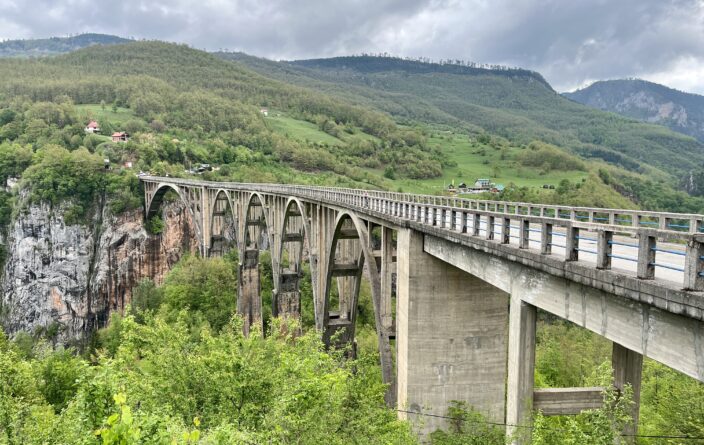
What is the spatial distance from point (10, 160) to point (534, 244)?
96.5 meters

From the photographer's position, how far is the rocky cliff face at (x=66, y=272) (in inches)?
2940

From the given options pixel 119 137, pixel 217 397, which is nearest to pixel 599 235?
pixel 217 397

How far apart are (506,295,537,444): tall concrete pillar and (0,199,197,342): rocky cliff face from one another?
244 ft

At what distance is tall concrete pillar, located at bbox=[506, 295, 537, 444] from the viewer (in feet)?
37.8

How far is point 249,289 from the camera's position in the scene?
5056 cm

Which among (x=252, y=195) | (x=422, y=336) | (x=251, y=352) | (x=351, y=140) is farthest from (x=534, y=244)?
(x=351, y=140)

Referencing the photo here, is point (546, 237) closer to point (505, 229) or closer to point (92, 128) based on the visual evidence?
point (505, 229)

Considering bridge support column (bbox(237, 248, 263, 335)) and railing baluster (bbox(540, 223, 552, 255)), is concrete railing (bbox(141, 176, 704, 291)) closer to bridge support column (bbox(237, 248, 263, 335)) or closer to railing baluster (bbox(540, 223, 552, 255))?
railing baluster (bbox(540, 223, 552, 255))

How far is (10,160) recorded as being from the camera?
283 ft

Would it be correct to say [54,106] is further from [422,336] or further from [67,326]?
[422,336]

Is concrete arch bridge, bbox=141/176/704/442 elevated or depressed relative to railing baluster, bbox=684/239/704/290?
depressed

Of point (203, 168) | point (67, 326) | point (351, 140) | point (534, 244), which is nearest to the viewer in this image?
point (534, 244)

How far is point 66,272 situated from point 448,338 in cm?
7337

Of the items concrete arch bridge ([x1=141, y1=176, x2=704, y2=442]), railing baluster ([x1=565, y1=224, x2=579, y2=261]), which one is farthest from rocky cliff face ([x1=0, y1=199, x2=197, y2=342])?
railing baluster ([x1=565, y1=224, x2=579, y2=261])
